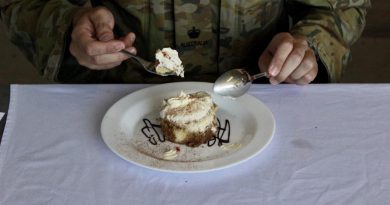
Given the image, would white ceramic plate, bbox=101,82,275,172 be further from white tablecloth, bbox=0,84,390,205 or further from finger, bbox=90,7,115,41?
finger, bbox=90,7,115,41

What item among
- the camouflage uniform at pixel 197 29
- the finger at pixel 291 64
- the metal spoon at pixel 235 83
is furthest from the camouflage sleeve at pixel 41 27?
the finger at pixel 291 64

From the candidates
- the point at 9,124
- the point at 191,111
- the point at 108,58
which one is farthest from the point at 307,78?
the point at 9,124

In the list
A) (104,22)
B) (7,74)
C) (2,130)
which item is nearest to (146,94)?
(104,22)

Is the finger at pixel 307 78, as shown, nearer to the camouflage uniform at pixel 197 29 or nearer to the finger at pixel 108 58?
Answer: the camouflage uniform at pixel 197 29

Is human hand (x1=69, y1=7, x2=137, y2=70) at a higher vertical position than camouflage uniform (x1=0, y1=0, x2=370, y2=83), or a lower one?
higher

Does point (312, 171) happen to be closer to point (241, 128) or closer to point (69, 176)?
point (241, 128)

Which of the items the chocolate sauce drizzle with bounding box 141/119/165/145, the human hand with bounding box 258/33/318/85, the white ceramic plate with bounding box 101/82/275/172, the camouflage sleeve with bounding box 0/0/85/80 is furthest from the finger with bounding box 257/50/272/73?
the camouflage sleeve with bounding box 0/0/85/80
